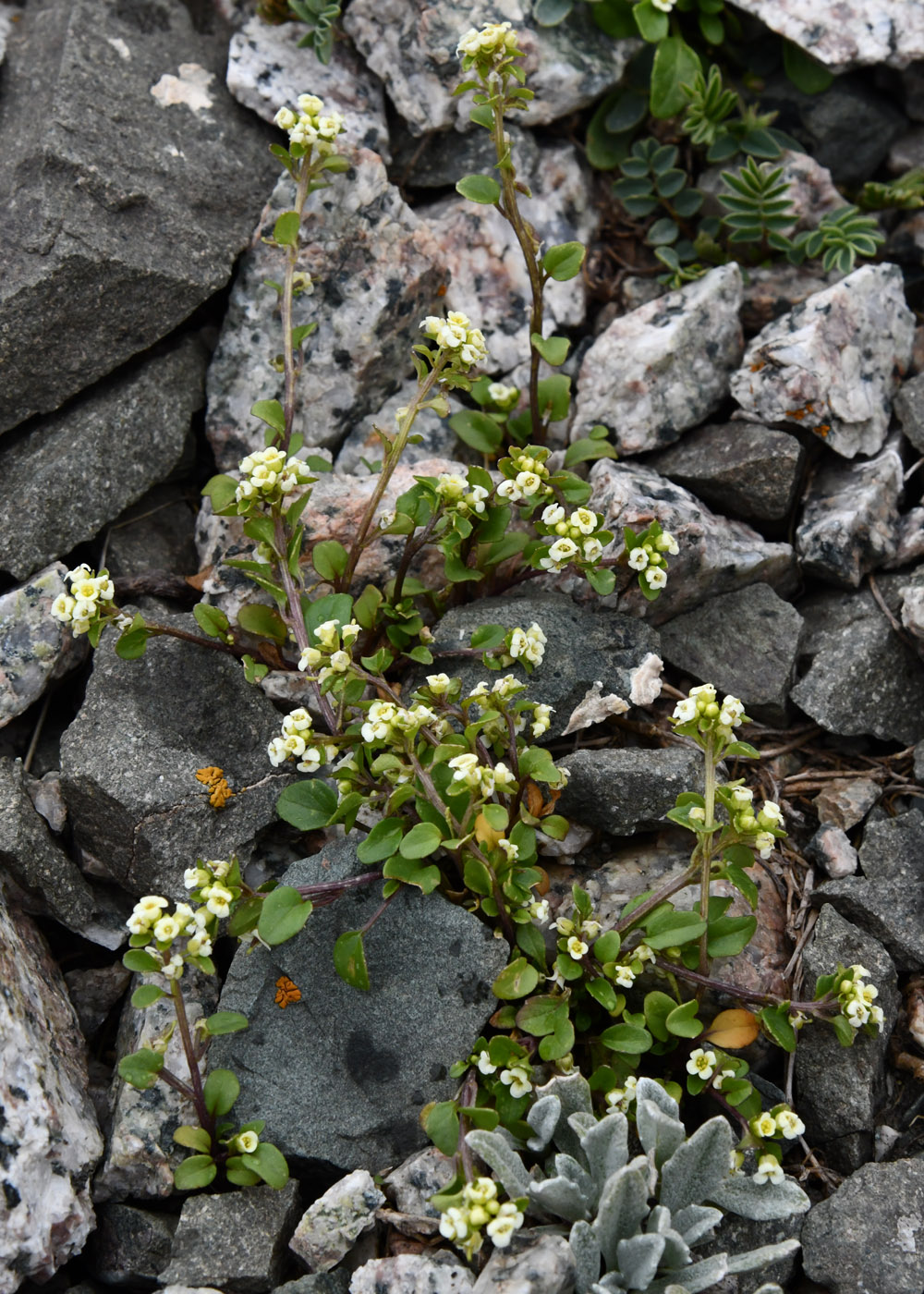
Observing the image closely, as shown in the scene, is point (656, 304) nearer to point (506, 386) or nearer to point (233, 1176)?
point (506, 386)

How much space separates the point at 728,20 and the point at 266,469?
10.6 ft

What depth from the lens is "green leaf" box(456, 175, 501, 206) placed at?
158 inches

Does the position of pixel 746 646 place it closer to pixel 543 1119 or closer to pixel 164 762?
pixel 543 1119

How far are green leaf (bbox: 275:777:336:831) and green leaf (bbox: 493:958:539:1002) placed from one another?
735mm

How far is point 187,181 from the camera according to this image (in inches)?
181

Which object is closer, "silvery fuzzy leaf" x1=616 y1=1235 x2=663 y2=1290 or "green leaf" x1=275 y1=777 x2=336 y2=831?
"silvery fuzzy leaf" x1=616 y1=1235 x2=663 y2=1290

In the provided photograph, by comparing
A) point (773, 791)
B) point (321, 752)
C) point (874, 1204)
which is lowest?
point (874, 1204)

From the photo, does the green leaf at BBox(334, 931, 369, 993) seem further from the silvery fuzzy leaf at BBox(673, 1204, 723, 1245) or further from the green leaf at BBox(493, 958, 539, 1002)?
the silvery fuzzy leaf at BBox(673, 1204, 723, 1245)

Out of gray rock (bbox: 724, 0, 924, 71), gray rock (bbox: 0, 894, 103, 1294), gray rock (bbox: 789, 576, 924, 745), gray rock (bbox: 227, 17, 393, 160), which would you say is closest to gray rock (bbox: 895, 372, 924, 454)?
gray rock (bbox: 789, 576, 924, 745)

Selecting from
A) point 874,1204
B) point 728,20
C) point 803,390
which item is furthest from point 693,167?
point 874,1204

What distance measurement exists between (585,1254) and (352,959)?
1.03m

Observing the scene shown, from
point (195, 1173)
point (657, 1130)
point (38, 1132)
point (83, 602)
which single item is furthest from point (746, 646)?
point (38, 1132)

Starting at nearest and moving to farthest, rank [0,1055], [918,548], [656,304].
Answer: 1. [0,1055]
2. [918,548]
3. [656,304]

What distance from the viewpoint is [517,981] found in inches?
133
